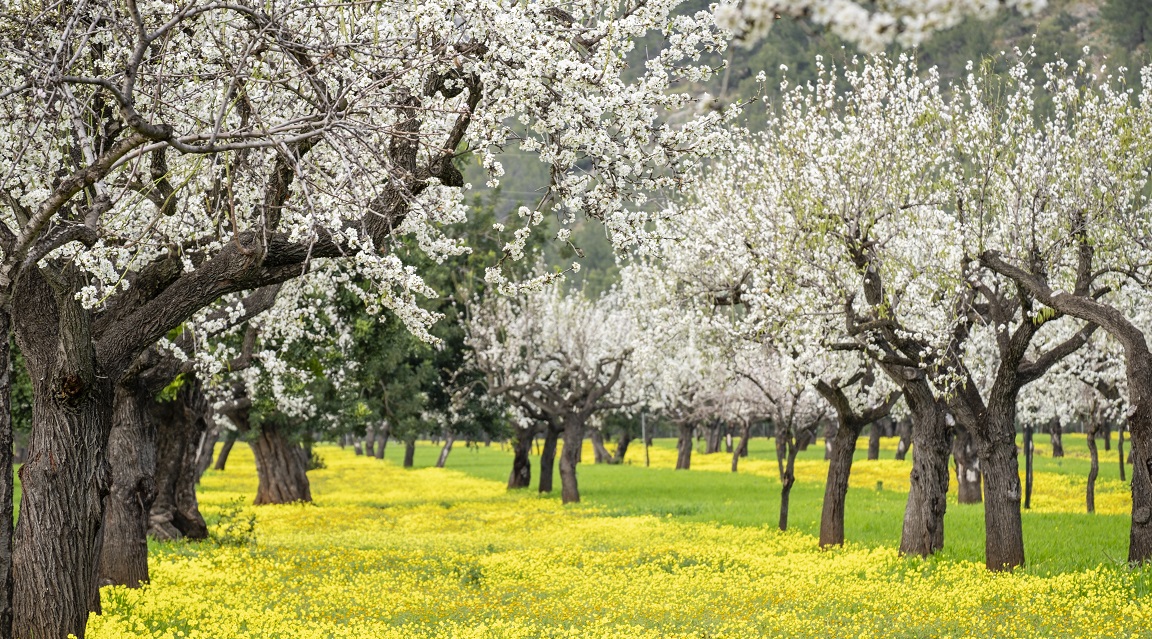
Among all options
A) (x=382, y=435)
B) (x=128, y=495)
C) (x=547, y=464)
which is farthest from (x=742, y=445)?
(x=128, y=495)

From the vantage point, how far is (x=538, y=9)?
10289mm

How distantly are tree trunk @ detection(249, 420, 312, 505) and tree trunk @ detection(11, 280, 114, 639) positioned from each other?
29.5 metres

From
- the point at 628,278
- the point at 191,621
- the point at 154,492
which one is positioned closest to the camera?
the point at 191,621

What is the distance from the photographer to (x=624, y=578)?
19.2 m

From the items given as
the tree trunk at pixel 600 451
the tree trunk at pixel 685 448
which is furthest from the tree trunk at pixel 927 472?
the tree trunk at pixel 600 451

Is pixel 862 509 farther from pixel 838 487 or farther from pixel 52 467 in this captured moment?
pixel 52 467

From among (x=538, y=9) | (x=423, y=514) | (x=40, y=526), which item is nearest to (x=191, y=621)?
(x=40, y=526)

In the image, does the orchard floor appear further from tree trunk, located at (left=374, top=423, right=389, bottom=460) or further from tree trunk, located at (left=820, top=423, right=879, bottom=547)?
→ tree trunk, located at (left=374, top=423, right=389, bottom=460)

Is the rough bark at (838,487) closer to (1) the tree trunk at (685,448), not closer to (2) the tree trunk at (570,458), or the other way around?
(2) the tree trunk at (570,458)

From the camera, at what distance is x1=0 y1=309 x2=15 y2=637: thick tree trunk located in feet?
31.6

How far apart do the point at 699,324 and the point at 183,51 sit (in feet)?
51.2

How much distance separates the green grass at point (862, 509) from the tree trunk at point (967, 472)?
0.90m

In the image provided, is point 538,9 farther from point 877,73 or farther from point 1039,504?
point 1039,504

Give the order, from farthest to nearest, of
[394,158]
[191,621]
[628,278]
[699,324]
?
1. [628,278]
2. [699,324]
3. [191,621]
4. [394,158]
